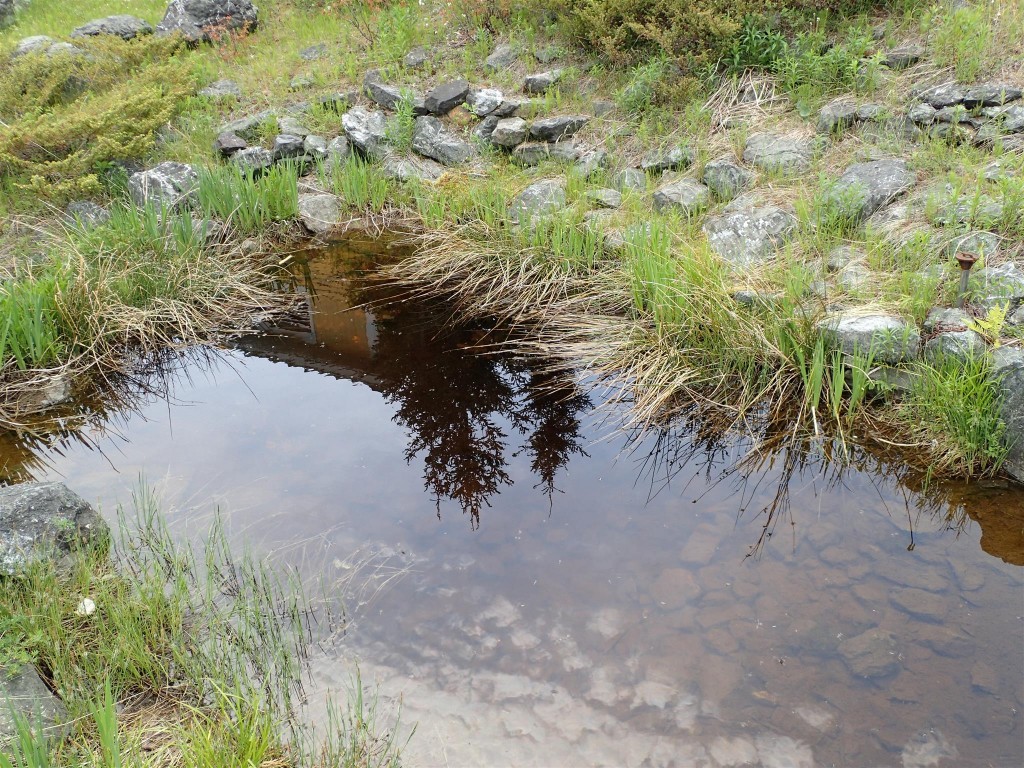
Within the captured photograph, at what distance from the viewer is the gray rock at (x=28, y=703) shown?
260cm

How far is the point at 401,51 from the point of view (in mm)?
9016

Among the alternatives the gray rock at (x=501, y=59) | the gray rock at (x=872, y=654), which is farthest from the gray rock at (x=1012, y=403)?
the gray rock at (x=501, y=59)

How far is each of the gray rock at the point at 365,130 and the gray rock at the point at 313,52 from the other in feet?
6.09

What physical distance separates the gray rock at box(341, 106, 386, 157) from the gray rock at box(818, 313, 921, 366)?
5.35m

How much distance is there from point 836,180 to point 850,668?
3927 millimetres

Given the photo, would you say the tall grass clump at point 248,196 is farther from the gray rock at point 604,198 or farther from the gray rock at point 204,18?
the gray rock at point 204,18

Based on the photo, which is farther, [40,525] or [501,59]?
[501,59]

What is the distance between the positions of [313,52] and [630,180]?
17.2 ft

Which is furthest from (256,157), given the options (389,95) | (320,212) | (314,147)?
(389,95)

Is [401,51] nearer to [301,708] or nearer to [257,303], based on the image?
[257,303]

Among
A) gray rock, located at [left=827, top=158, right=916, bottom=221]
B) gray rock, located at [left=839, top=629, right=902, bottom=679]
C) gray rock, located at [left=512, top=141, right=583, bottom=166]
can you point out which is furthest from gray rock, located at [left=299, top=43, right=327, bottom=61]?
gray rock, located at [left=839, top=629, right=902, bottom=679]

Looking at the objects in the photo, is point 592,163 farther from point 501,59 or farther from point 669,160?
point 501,59

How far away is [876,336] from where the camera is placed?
432 cm

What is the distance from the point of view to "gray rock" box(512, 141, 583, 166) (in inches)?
290
